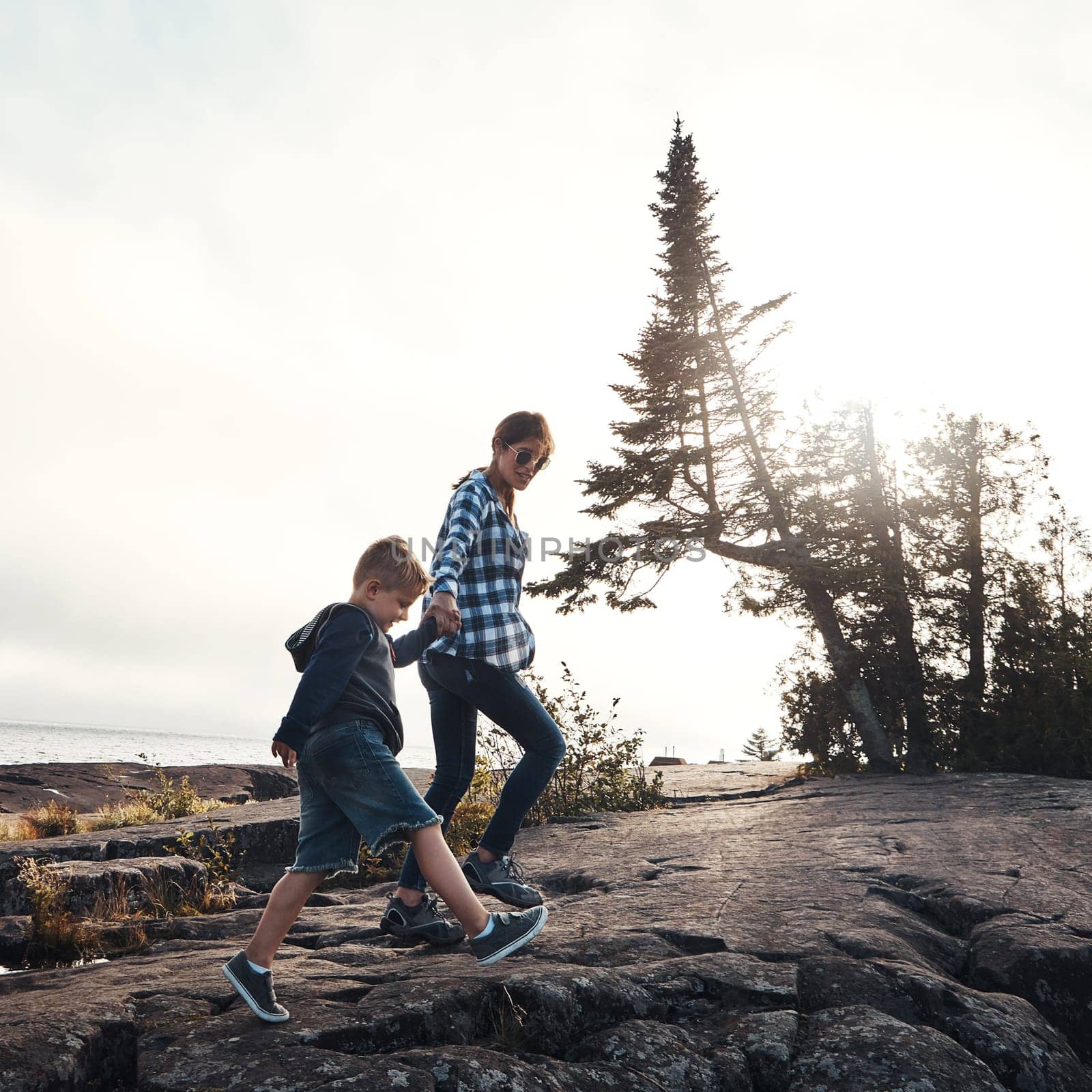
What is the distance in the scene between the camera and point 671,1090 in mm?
2365

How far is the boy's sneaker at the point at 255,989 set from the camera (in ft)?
8.71

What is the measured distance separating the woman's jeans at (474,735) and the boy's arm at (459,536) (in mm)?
421

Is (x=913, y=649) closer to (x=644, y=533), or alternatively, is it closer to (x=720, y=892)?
(x=644, y=533)

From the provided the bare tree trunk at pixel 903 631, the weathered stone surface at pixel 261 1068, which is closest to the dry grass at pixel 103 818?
the weathered stone surface at pixel 261 1068

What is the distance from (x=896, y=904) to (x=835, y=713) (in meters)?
7.49

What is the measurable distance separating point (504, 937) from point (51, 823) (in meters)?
8.78

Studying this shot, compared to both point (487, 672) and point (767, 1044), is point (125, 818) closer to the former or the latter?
point (487, 672)

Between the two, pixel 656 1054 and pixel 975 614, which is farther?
pixel 975 614

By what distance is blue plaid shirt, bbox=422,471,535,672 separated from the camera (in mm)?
3848

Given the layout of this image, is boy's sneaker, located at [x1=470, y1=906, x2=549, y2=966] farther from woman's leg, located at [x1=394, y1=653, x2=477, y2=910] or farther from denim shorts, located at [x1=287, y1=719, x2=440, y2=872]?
woman's leg, located at [x1=394, y1=653, x2=477, y2=910]

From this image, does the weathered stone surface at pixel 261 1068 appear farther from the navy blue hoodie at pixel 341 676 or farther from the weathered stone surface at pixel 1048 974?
the weathered stone surface at pixel 1048 974

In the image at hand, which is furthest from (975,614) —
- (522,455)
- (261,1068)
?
(261,1068)

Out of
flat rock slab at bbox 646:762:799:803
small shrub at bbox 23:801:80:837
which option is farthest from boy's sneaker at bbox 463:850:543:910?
small shrub at bbox 23:801:80:837

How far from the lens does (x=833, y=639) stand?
11.7 metres
